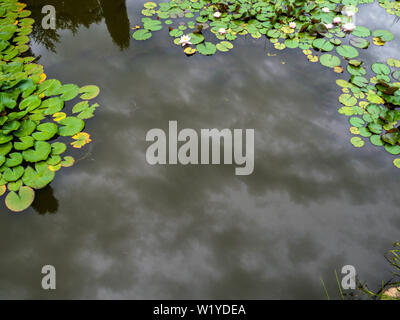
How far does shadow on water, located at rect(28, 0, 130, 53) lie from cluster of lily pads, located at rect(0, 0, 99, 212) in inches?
14.6

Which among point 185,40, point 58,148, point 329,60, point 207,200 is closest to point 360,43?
point 329,60

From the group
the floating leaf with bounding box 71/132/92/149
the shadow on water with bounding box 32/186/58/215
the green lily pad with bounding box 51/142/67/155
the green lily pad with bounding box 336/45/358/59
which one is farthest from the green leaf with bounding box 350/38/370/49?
the shadow on water with bounding box 32/186/58/215

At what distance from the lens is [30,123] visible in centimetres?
248

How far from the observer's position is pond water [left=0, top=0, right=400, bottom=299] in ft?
6.24

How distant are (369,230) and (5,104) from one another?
11.6 feet

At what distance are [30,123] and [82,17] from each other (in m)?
2.20

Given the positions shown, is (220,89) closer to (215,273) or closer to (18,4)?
(215,273)

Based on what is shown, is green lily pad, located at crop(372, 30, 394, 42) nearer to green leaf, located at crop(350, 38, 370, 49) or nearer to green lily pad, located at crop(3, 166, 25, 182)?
green leaf, located at crop(350, 38, 370, 49)

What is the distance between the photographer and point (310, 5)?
3.87m

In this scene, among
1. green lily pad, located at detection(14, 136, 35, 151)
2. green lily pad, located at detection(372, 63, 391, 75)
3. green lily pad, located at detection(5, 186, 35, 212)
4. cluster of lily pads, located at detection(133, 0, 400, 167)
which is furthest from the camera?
green lily pad, located at detection(372, 63, 391, 75)

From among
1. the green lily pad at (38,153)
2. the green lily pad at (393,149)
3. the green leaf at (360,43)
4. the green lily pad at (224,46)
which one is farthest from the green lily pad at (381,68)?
the green lily pad at (38,153)

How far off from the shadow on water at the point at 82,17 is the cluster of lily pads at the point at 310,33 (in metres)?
0.25

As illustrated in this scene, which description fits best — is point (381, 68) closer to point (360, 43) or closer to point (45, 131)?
point (360, 43)

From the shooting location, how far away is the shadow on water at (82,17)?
11.5 feet
